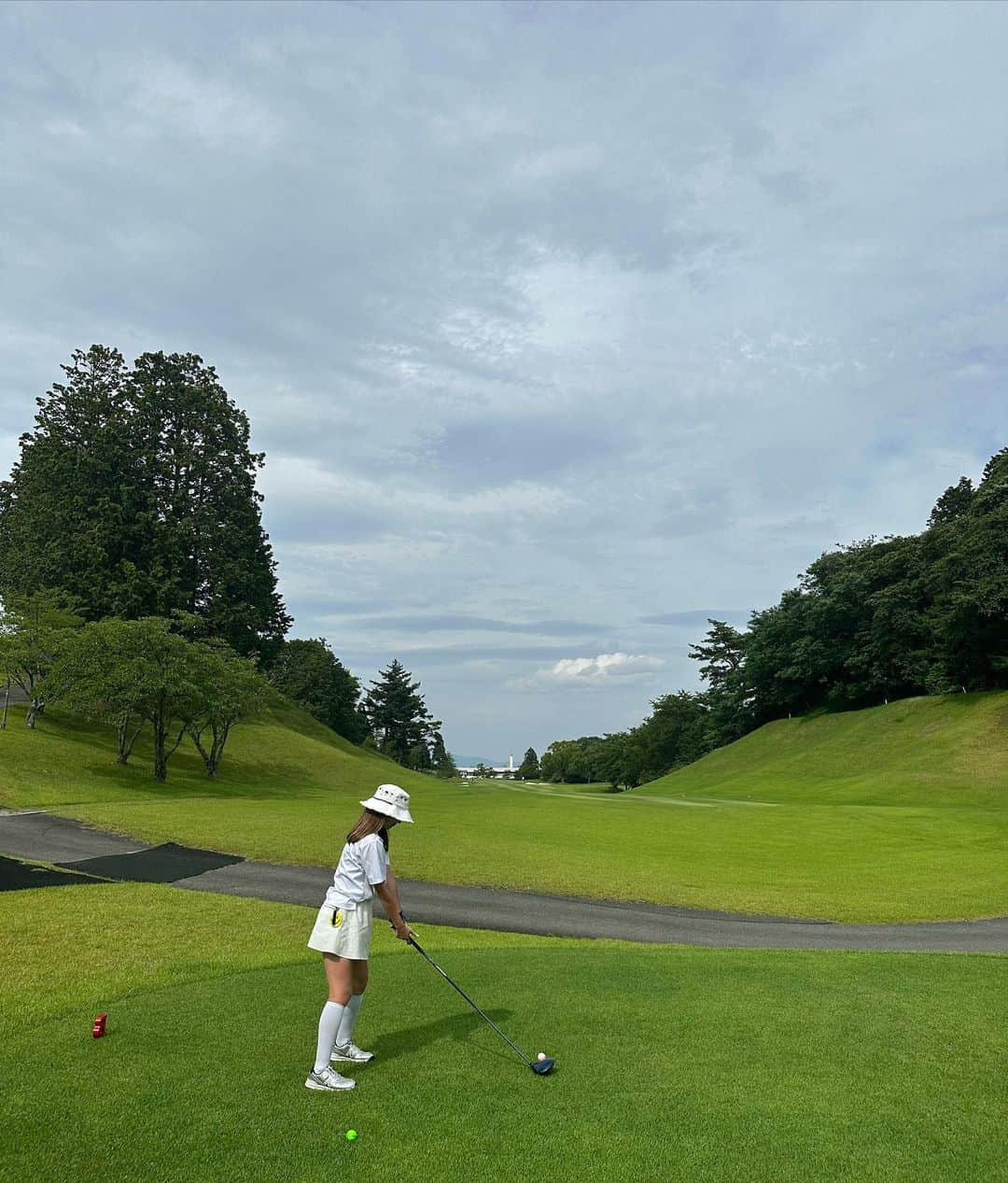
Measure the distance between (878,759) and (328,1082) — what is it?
74.0 metres

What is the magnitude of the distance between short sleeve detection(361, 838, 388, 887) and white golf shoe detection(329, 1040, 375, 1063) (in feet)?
5.41

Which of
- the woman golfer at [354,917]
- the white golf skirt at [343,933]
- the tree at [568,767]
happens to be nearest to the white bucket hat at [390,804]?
the woman golfer at [354,917]

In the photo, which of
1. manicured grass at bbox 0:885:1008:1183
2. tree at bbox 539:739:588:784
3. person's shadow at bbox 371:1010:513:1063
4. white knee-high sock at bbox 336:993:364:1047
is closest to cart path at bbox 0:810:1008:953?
manicured grass at bbox 0:885:1008:1183

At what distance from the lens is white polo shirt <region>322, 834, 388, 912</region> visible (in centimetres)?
719

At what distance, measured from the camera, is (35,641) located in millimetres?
43531

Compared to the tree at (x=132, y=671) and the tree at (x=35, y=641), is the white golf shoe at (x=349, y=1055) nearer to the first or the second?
the tree at (x=132, y=671)

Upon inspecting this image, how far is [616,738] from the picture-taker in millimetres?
143375

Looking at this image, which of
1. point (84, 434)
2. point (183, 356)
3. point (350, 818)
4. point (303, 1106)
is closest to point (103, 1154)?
point (303, 1106)

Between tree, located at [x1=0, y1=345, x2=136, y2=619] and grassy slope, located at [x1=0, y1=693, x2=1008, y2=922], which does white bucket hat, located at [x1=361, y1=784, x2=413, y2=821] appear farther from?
tree, located at [x1=0, y1=345, x2=136, y2=619]

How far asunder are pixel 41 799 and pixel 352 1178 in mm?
32015

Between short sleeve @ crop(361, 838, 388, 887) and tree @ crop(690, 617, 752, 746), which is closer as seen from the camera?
short sleeve @ crop(361, 838, 388, 887)

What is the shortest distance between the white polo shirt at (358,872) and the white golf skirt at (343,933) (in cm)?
7

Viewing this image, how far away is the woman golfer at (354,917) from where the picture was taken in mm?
7117

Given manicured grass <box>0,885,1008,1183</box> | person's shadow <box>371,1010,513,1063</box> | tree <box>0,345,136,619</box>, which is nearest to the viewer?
manicured grass <box>0,885,1008,1183</box>
